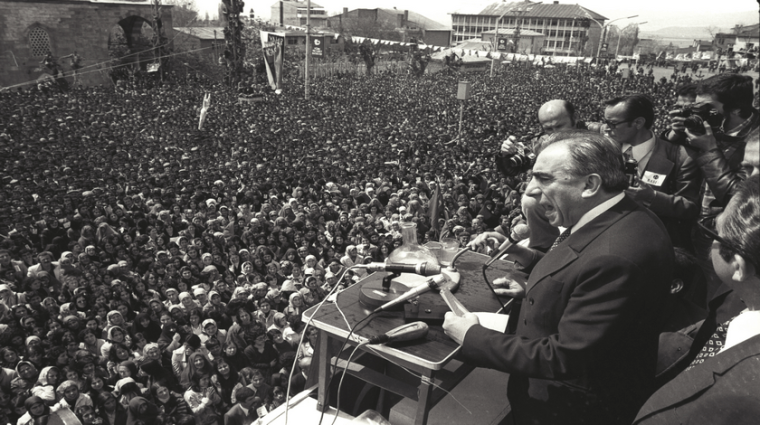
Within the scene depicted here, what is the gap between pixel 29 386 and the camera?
5.16 meters

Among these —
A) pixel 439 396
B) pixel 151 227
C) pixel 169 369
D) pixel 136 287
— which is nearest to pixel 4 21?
pixel 151 227

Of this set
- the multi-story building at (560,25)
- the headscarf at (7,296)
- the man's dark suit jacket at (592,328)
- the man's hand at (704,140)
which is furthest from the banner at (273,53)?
the multi-story building at (560,25)

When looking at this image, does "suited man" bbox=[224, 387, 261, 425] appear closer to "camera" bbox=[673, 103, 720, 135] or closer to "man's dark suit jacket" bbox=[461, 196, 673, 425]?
"man's dark suit jacket" bbox=[461, 196, 673, 425]

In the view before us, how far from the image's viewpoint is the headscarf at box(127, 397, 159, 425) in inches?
185

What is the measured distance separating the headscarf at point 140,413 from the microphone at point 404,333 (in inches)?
153

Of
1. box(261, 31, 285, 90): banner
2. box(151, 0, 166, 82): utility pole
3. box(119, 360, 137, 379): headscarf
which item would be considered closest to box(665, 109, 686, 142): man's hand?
box(119, 360, 137, 379): headscarf

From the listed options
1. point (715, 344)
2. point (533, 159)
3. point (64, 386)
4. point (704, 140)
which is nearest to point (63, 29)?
point (64, 386)

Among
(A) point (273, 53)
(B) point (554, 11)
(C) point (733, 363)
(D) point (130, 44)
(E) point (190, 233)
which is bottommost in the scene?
(E) point (190, 233)

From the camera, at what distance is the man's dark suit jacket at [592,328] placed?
4.89ft

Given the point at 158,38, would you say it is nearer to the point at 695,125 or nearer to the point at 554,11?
the point at 695,125

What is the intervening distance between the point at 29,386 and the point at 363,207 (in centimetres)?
662

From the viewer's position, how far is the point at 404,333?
1.77m

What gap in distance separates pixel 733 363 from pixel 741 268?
229 millimetres

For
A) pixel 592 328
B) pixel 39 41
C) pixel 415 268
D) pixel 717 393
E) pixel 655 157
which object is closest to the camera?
pixel 717 393
